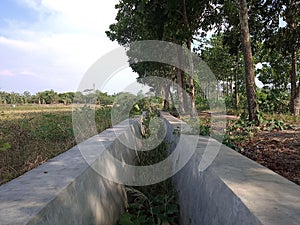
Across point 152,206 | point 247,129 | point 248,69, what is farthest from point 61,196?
point 248,69

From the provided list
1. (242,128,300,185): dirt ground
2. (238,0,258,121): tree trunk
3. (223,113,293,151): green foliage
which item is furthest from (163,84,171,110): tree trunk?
(242,128,300,185): dirt ground

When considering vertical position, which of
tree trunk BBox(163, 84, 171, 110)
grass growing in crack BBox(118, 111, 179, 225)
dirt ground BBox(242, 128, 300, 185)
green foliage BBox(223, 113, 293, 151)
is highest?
tree trunk BBox(163, 84, 171, 110)

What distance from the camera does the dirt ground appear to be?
331 cm

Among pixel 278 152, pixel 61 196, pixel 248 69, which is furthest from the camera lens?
pixel 248 69

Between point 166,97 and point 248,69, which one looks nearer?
point 248,69

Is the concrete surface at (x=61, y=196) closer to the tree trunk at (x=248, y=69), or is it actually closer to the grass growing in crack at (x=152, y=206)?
the grass growing in crack at (x=152, y=206)

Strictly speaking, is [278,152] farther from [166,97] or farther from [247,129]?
[166,97]

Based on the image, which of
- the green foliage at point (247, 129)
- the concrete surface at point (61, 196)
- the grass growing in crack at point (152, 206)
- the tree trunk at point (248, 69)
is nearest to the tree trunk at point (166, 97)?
the tree trunk at point (248, 69)

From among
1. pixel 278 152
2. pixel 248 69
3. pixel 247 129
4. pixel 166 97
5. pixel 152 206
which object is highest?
pixel 248 69

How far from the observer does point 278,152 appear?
166 inches

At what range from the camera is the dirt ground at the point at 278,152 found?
331cm

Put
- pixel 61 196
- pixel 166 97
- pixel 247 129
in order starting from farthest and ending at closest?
pixel 166 97, pixel 247 129, pixel 61 196

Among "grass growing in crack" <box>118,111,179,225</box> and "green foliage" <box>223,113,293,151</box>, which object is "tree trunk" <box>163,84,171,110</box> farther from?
"grass growing in crack" <box>118,111,179,225</box>

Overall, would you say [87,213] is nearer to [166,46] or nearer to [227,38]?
[227,38]
